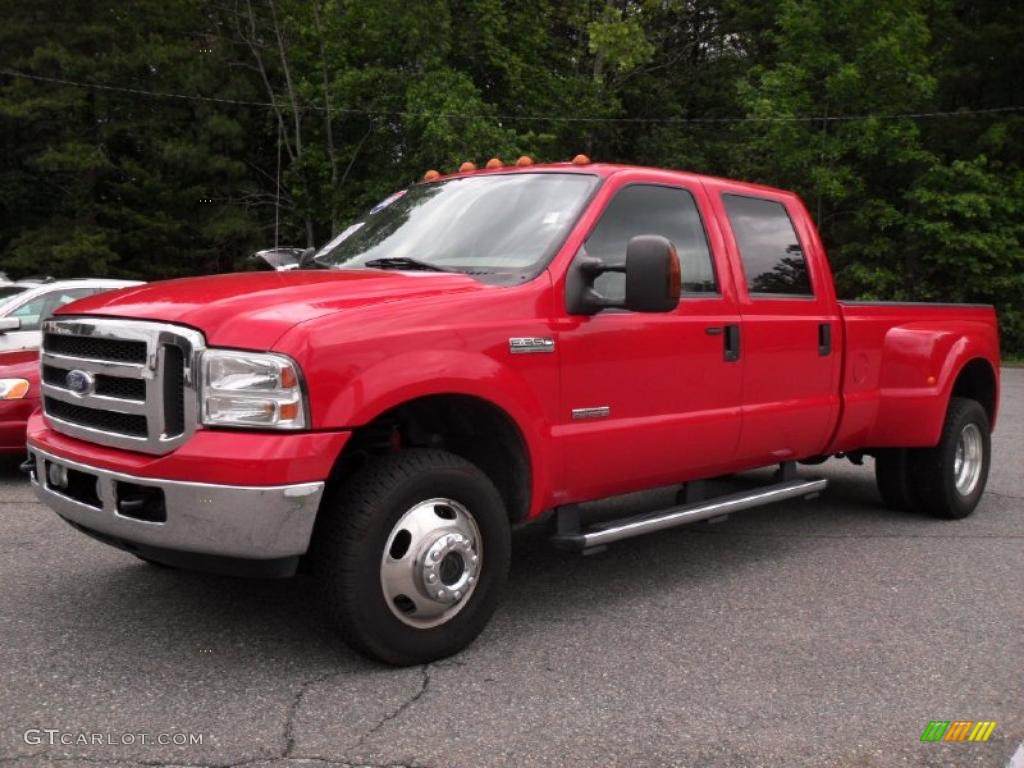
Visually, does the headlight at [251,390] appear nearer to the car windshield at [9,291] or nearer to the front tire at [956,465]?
the front tire at [956,465]

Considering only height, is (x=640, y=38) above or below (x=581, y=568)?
above

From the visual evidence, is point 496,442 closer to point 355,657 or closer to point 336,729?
point 355,657

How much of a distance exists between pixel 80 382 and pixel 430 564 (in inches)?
59.0

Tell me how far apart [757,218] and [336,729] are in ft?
12.0

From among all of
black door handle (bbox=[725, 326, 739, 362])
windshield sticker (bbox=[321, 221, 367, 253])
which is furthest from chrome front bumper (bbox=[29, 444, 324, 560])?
black door handle (bbox=[725, 326, 739, 362])

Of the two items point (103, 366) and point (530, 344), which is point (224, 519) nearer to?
point (103, 366)

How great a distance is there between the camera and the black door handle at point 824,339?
573 cm

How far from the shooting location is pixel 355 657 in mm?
3988

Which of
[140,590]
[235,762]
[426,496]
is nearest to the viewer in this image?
[235,762]

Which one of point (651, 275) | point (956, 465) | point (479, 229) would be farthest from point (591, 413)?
point (956, 465)

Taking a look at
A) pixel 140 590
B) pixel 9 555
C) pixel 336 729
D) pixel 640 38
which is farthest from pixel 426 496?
pixel 640 38

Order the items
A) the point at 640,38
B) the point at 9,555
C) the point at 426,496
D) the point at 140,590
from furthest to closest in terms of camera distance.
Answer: the point at 640,38 → the point at 9,555 → the point at 140,590 → the point at 426,496

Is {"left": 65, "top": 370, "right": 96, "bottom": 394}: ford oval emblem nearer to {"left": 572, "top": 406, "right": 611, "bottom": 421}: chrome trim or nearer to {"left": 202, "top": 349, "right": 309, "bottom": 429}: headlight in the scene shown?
{"left": 202, "top": 349, "right": 309, "bottom": 429}: headlight

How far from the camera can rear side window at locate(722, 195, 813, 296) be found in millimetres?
5492
